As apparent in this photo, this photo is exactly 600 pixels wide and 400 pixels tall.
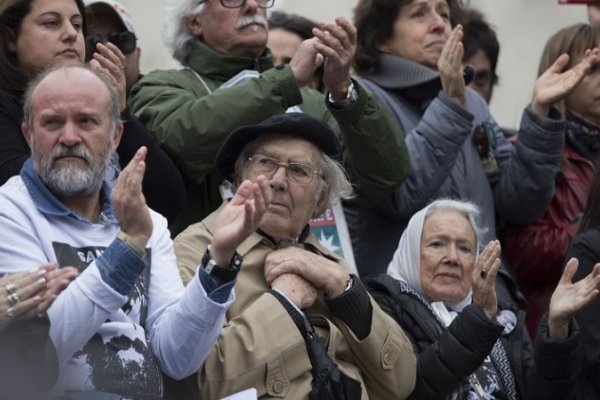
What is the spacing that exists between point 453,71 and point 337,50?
766 mm

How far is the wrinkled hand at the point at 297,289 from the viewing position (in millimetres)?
6211

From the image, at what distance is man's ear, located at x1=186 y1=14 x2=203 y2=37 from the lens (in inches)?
290

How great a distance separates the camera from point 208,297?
5547mm

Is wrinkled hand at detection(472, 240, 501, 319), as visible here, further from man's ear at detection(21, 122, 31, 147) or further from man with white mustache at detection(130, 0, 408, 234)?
man's ear at detection(21, 122, 31, 147)

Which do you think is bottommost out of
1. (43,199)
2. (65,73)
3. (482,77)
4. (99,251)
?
(482,77)

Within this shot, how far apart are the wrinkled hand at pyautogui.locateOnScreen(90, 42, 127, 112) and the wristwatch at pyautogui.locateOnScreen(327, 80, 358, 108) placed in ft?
2.89

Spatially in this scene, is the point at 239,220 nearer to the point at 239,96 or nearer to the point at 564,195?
the point at 239,96

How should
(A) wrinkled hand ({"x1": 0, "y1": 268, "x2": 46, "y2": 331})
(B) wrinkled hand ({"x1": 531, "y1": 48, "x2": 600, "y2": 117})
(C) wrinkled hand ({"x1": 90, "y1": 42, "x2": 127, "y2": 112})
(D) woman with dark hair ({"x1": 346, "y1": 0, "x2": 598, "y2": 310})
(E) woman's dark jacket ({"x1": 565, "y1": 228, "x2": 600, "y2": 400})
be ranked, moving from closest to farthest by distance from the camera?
(A) wrinkled hand ({"x1": 0, "y1": 268, "x2": 46, "y2": 331}) → (C) wrinkled hand ({"x1": 90, "y1": 42, "x2": 127, "y2": 112}) → (E) woman's dark jacket ({"x1": 565, "y1": 228, "x2": 600, "y2": 400}) → (D) woman with dark hair ({"x1": 346, "y1": 0, "x2": 598, "y2": 310}) → (B) wrinkled hand ({"x1": 531, "y1": 48, "x2": 600, "y2": 117})

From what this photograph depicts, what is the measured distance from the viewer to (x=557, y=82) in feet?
25.6

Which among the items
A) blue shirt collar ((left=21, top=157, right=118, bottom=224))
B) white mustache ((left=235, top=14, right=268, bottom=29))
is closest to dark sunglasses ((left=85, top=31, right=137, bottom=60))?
white mustache ((left=235, top=14, right=268, bottom=29))

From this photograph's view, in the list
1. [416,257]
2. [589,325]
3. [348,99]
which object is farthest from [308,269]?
[589,325]

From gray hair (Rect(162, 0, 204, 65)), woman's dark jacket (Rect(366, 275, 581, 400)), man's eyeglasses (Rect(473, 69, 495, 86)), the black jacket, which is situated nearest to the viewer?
the black jacket

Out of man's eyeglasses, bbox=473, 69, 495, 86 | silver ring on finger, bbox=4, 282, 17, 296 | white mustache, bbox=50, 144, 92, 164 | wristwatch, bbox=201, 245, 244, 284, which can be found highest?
white mustache, bbox=50, 144, 92, 164

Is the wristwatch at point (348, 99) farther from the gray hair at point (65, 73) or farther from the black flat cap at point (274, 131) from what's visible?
the gray hair at point (65, 73)
